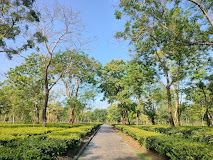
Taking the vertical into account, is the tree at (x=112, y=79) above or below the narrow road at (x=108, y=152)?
above

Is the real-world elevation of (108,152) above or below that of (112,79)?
below

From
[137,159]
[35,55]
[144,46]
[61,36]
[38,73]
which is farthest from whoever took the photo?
[38,73]

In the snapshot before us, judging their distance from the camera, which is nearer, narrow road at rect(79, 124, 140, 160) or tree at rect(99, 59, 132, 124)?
narrow road at rect(79, 124, 140, 160)

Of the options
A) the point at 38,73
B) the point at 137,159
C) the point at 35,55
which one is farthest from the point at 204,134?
the point at 38,73

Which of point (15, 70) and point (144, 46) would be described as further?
point (15, 70)

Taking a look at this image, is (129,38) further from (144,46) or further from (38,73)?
(38,73)

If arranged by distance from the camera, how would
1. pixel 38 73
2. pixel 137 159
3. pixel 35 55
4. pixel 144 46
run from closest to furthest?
pixel 137 159, pixel 144 46, pixel 35 55, pixel 38 73

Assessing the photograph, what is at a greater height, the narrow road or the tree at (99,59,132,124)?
the tree at (99,59,132,124)

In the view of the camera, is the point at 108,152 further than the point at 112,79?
No

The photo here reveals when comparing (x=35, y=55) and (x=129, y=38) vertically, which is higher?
(x=35, y=55)

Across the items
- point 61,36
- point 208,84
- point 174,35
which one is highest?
point 61,36

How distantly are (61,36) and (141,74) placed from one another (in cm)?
1058

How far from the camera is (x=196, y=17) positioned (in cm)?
805

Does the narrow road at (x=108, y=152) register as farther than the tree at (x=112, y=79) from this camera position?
No
